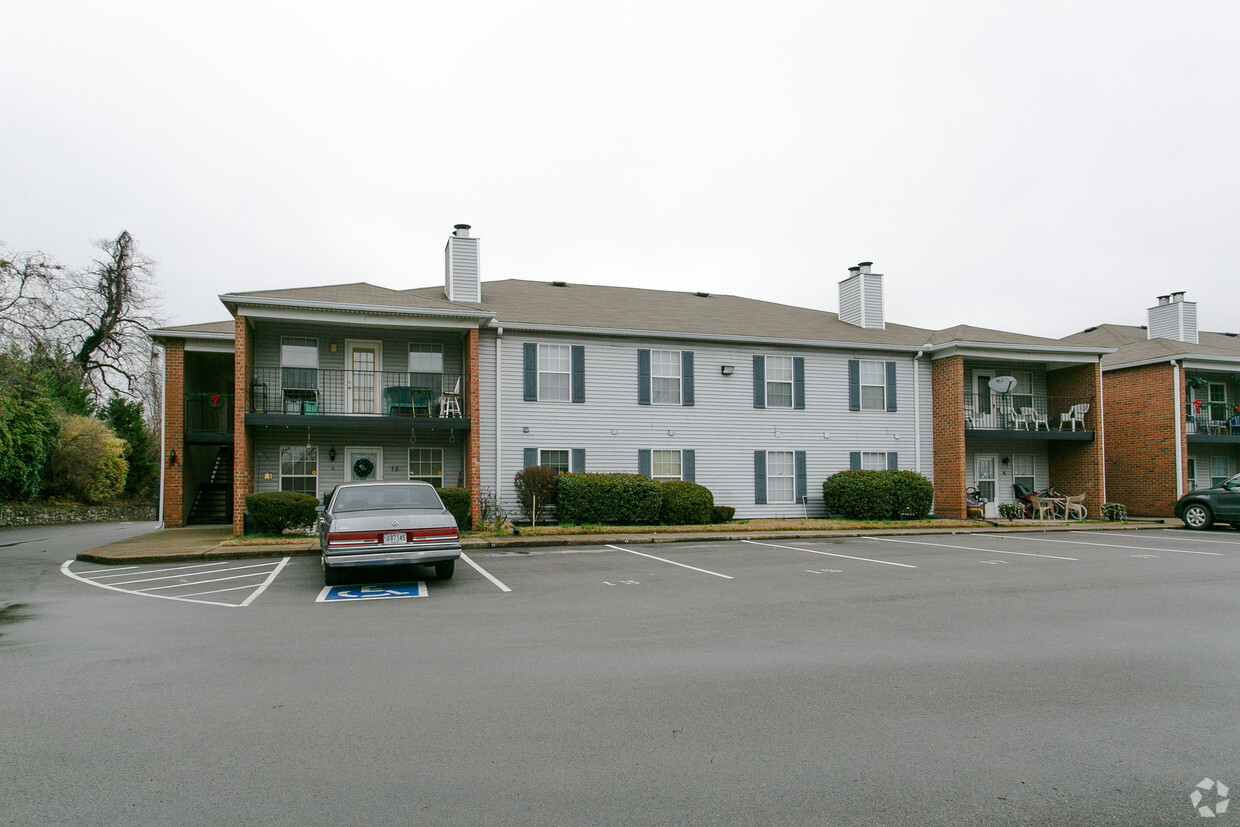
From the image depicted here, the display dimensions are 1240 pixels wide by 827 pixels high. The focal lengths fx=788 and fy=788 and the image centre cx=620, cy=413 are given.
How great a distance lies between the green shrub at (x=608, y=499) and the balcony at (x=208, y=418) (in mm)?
8925

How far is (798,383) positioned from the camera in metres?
22.6

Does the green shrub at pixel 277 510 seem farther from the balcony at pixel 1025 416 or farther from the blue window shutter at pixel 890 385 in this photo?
the balcony at pixel 1025 416

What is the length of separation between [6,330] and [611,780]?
84.6 ft

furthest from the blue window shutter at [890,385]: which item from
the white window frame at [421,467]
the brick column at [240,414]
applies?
the brick column at [240,414]

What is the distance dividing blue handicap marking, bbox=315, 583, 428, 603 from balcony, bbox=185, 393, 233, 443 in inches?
455

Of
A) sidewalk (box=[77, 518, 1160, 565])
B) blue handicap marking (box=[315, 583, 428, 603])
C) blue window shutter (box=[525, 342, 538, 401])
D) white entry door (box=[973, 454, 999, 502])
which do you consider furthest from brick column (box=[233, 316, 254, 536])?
white entry door (box=[973, 454, 999, 502])

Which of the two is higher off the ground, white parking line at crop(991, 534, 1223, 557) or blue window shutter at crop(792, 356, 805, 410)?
blue window shutter at crop(792, 356, 805, 410)

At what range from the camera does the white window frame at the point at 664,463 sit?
21281 millimetres

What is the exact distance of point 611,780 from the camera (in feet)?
13.1

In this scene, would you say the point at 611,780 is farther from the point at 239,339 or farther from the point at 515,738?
the point at 239,339

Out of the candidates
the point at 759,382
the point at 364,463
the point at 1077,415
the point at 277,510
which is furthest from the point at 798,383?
the point at 277,510

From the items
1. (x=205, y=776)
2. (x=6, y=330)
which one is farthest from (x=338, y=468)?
A: (x=205, y=776)

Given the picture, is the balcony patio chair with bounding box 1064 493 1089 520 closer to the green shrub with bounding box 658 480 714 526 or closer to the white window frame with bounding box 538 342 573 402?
the green shrub with bounding box 658 480 714 526

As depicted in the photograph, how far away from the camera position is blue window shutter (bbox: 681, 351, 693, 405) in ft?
70.8
